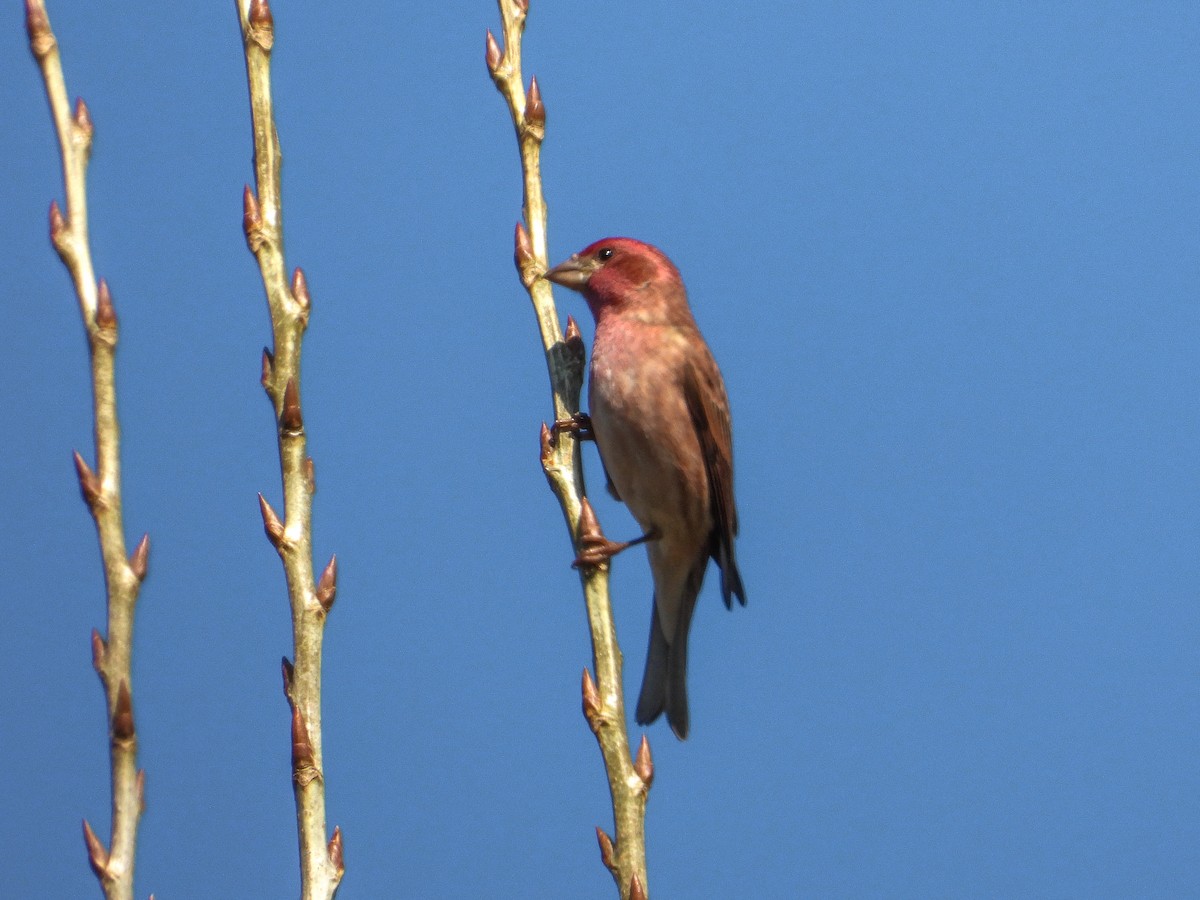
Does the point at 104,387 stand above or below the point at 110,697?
above

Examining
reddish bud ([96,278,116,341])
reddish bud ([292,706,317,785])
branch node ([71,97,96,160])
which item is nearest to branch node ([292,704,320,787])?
reddish bud ([292,706,317,785])

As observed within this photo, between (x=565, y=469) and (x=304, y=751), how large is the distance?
4.33ft

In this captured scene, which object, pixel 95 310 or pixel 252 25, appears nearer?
pixel 95 310

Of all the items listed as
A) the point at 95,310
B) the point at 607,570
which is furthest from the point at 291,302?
the point at 607,570

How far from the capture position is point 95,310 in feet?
7.55

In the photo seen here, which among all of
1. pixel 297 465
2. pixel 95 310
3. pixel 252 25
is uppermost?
pixel 252 25

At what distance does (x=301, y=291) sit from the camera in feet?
9.11

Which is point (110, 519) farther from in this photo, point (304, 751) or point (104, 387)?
point (304, 751)

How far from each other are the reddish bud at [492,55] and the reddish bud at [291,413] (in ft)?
4.49

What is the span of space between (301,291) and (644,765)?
1251 millimetres

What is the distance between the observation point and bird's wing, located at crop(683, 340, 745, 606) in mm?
6664

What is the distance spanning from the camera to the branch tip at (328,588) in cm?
255

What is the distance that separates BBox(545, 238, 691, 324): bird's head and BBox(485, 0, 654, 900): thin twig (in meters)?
2.48

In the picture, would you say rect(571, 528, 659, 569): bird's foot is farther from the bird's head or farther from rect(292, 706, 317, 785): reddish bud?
the bird's head
